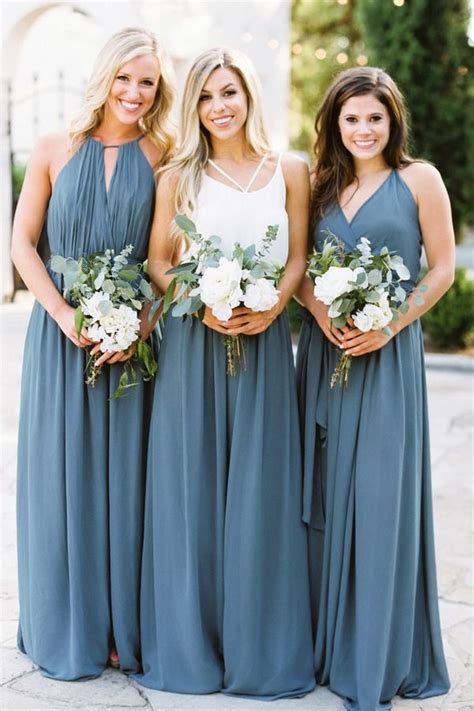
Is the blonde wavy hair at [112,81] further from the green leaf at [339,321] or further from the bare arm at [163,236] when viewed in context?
the green leaf at [339,321]

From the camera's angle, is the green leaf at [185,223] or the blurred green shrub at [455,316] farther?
the blurred green shrub at [455,316]

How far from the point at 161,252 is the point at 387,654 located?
1636 millimetres

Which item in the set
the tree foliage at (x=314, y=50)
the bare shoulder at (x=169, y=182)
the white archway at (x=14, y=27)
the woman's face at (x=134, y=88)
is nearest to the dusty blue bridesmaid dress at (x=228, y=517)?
the bare shoulder at (x=169, y=182)

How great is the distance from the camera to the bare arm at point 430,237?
9.89ft

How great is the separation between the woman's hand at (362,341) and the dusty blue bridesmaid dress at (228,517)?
1.03 ft

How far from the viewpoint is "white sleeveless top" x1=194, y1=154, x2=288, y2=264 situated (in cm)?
309

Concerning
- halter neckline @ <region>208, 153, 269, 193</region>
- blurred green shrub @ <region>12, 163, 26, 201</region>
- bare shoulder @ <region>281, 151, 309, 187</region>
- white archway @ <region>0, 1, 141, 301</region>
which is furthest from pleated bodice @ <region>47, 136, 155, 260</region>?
blurred green shrub @ <region>12, 163, 26, 201</region>

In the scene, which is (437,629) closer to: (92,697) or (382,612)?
(382,612)

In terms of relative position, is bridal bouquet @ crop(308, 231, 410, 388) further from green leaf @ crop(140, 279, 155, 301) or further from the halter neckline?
green leaf @ crop(140, 279, 155, 301)

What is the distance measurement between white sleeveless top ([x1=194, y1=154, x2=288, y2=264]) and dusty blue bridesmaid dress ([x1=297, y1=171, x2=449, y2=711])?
0.65 feet

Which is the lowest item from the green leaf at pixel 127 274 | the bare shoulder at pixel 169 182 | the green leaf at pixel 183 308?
the green leaf at pixel 183 308

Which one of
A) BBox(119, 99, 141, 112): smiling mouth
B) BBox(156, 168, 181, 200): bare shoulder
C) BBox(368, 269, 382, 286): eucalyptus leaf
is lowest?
BBox(368, 269, 382, 286): eucalyptus leaf

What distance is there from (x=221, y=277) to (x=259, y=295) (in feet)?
→ 0.44

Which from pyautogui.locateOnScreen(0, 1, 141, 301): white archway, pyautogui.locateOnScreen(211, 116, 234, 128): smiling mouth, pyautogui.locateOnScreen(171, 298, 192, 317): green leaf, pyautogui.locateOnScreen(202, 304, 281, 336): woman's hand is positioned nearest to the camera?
pyautogui.locateOnScreen(171, 298, 192, 317): green leaf
